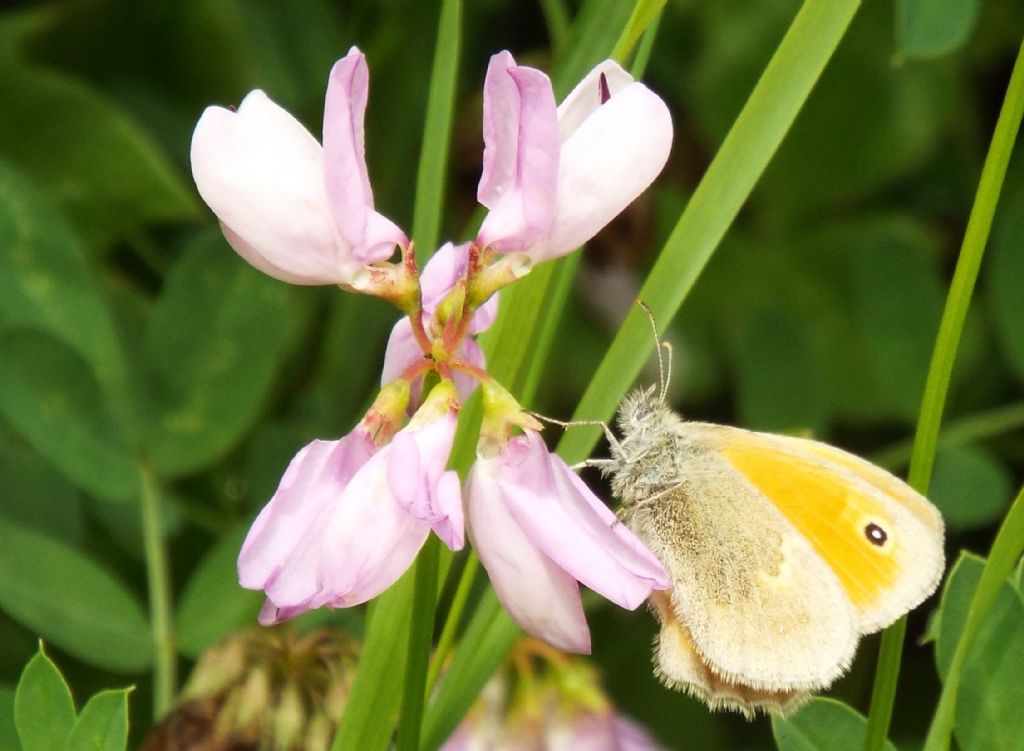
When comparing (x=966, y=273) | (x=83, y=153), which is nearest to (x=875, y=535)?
(x=966, y=273)

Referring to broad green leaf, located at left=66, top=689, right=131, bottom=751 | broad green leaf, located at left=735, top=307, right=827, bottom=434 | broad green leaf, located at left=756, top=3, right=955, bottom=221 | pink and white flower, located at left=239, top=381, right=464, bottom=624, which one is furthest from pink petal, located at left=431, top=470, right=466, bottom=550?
broad green leaf, located at left=756, top=3, right=955, bottom=221

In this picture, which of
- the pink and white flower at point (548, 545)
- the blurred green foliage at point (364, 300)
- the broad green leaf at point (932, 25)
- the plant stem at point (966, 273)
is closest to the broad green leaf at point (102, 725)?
the blurred green foliage at point (364, 300)

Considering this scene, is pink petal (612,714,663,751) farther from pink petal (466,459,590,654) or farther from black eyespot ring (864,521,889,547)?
pink petal (466,459,590,654)

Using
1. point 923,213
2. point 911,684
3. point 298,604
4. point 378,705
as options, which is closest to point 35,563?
point 378,705

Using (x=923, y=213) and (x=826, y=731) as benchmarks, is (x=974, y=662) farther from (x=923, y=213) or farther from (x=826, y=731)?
(x=923, y=213)

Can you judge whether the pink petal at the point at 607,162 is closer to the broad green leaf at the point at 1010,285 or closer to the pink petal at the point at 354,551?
the pink petal at the point at 354,551

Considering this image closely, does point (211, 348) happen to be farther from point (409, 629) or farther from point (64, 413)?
point (409, 629)
